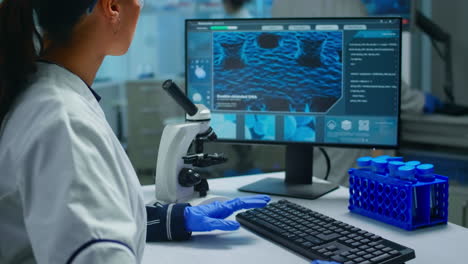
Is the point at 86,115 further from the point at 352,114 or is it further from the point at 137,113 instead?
the point at 137,113

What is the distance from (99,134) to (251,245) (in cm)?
51

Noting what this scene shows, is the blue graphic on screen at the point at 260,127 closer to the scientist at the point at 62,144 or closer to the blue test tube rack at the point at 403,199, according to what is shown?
the blue test tube rack at the point at 403,199

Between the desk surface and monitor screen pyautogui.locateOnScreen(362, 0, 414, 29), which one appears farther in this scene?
monitor screen pyautogui.locateOnScreen(362, 0, 414, 29)

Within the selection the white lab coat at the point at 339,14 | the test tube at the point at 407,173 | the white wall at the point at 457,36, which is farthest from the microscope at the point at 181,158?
the white wall at the point at 457,36

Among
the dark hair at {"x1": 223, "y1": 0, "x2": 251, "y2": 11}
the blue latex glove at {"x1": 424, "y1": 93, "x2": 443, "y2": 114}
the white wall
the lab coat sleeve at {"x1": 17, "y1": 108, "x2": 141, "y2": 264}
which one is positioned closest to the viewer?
the lab coat sleeve at {"x1": 17, "y1": 108, "x2": 141, "y2": 264}

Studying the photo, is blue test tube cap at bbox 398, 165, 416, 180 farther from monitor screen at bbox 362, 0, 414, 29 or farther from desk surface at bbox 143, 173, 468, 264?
monitor screen at bbox 362, 0, 414, 29

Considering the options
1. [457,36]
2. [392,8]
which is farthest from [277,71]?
[457,36]

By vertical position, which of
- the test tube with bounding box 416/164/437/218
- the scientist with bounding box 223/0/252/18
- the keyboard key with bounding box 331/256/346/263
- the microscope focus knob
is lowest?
the keyboard key with bounding box 331/256/346/263

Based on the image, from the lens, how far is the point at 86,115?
2.31ft

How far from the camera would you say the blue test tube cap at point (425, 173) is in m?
1.18

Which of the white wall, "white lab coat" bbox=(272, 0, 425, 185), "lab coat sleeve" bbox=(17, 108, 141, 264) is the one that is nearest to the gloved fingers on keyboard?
"lab coat sleeve" bbox=(17, 108, 141, 264)

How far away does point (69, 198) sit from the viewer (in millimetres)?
636

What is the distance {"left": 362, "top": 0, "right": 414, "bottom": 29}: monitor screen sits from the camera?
280 cm

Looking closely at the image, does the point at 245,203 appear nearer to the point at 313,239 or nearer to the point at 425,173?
the point at 313,239
